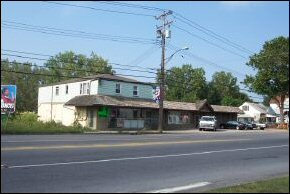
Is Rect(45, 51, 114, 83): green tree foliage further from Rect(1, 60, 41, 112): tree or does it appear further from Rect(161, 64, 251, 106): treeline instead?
Rect(161, 64, 251, 106): treeline

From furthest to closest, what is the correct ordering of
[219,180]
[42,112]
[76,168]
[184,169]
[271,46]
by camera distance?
[42,112] → [184,169] → [76,168] → [219,180] → [271,46]

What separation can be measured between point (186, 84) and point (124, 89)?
174ft

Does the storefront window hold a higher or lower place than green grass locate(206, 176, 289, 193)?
higher

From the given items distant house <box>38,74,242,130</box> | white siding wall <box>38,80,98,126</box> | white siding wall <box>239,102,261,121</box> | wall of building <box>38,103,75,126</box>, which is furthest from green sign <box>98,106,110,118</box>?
white siding wall <box>239,102,261,121</box>

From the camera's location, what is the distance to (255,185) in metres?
10.2

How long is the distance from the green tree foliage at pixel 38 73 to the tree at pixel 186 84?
15080mm

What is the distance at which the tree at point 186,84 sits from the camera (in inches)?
4004

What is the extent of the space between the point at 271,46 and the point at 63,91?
5051 cm

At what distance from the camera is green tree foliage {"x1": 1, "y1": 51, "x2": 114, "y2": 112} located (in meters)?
85.3

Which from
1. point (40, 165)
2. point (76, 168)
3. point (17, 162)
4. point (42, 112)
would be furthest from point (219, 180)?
point (42, 112)

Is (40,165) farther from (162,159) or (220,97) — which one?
(220,97)

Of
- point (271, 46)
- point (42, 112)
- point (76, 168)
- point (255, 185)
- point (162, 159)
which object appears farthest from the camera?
point (42, 112)

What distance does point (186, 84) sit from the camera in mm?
105188

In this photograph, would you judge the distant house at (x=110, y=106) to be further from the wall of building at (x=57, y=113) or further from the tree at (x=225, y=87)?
the tree at (x=225, y=87)
